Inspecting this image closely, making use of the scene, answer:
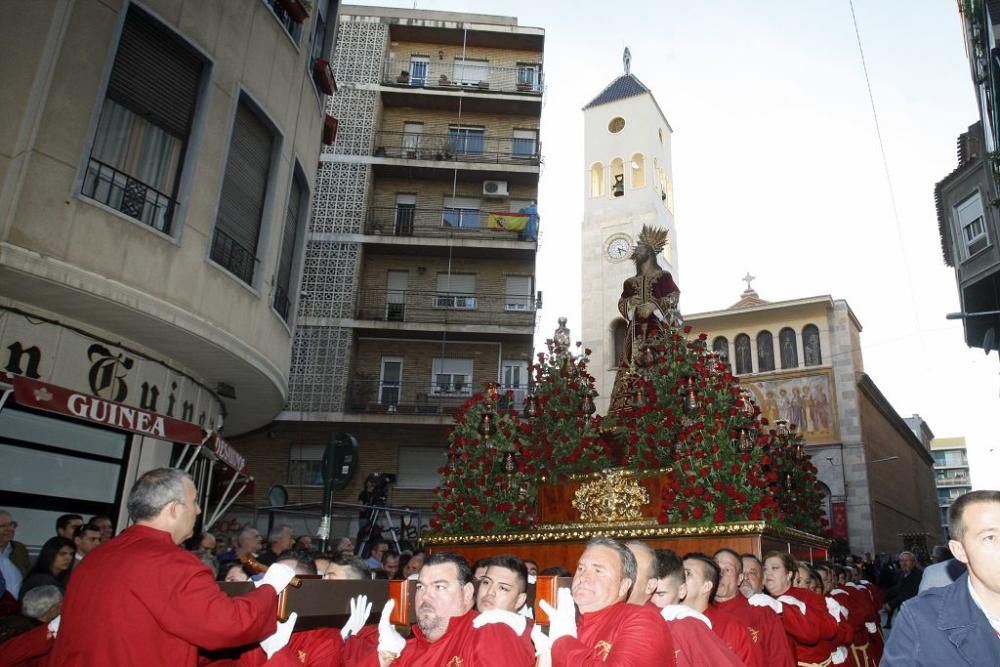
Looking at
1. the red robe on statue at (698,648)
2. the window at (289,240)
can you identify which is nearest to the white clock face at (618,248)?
the window at (289,240)

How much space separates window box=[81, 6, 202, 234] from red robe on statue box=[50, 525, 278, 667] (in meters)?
7.68

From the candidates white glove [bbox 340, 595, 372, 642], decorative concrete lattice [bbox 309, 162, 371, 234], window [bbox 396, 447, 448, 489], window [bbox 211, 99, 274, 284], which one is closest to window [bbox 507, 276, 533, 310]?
decorative concrete lattice [bbox 309, 162, 371, 234]

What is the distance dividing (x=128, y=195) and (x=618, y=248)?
107 feet

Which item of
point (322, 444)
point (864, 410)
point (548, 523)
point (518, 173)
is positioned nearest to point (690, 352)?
point (548, 523)

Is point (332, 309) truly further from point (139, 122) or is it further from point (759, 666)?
point (759, 666)

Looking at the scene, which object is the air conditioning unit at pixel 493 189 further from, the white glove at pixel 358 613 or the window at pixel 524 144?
the white glove at pixel 358 613

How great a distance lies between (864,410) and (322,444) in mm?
24660

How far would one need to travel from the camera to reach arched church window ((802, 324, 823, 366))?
34.3 m

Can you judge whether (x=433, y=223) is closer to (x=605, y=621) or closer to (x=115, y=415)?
(x=115, y=415)

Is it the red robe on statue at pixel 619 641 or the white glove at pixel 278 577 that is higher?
the white glove at pixel 278 577

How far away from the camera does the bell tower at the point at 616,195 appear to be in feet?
128

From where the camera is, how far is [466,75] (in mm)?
29891

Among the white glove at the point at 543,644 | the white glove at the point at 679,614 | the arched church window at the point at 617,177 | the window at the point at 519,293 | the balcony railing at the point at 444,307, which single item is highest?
the arched church window at the point at 617,177

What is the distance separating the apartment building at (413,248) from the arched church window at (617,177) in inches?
529
